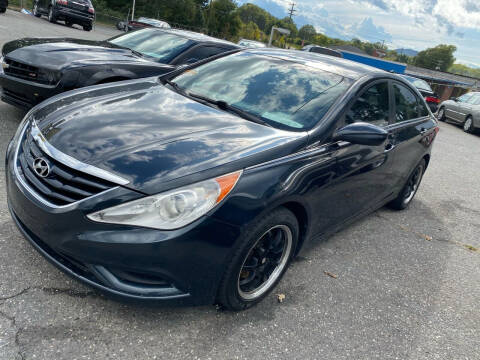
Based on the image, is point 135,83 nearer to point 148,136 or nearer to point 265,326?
point 148,136

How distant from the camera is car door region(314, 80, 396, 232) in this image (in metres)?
3.01

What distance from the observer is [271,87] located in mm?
3219

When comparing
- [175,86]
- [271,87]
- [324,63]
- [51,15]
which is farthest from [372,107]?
[51,15]

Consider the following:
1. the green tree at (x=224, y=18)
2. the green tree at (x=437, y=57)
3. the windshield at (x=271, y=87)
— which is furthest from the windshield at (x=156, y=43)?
the green tree at (x=437, y=57)

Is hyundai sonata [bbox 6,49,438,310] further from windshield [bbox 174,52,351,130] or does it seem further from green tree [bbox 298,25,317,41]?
green tree [bbox 298,25,317,41]

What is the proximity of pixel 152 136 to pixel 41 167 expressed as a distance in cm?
63

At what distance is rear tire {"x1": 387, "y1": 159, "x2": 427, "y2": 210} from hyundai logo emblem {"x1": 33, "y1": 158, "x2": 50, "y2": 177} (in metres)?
3.84

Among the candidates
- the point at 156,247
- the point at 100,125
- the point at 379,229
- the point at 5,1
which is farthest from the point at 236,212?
the point at 5,1

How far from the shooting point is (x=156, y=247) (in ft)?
6.55

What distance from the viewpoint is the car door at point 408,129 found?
12.9ft

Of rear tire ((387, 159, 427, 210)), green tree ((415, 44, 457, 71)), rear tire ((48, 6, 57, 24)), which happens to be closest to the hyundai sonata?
rear tire ((387, 159, 427, 210))

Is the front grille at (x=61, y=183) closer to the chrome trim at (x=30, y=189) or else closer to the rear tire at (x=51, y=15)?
the chrome trim at (x=30, y=189)

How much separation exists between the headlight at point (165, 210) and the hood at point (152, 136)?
0.07 metres

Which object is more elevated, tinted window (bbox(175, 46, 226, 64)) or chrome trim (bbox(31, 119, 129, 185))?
tinted window (bbox(175, 46, 226, 64))
